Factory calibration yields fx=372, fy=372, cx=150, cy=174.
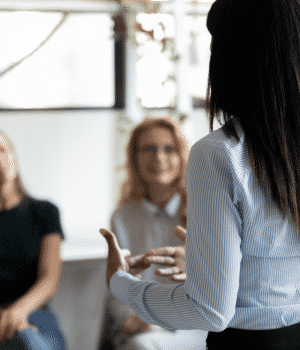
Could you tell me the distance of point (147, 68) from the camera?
1745mm

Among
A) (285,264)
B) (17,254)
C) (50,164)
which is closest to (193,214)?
(285,264)

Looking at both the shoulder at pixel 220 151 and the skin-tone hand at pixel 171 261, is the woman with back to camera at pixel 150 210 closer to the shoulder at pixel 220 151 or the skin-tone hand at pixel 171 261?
the skin-tone hand at pixel 171 261

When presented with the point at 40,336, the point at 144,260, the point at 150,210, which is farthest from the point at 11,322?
the point at 144,260

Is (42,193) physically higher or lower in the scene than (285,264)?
lower

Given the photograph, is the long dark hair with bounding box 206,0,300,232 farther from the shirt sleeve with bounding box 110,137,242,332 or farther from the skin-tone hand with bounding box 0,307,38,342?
the skin-tone hand with bounding box 0,307,38,342

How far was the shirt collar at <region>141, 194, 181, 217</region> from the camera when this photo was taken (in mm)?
1081

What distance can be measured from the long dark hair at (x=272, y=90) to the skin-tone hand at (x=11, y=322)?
829 mm

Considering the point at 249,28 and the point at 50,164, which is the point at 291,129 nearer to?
the point at 249,28

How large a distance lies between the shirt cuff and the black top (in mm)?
596

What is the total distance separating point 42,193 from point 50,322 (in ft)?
2.62

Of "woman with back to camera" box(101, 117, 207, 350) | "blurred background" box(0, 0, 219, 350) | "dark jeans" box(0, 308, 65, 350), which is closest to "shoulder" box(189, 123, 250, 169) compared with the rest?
"woman with back to camera" box(101, 117, 207, 350)

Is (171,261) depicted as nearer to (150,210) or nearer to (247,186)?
(247,186)

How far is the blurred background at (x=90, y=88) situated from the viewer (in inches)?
63.2

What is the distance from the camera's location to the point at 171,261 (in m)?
0.57
